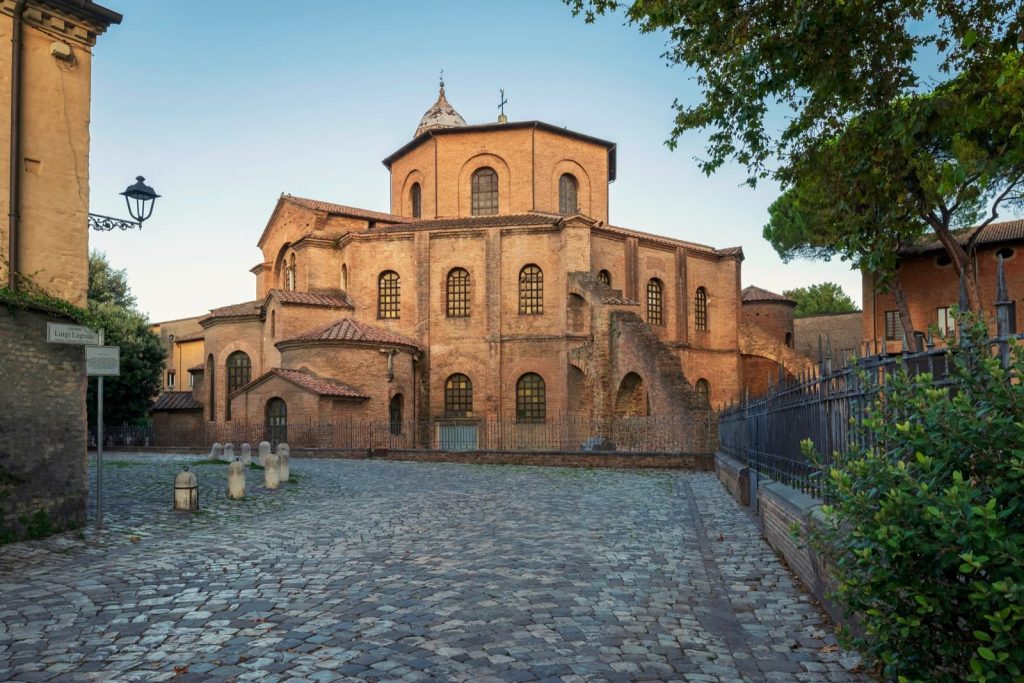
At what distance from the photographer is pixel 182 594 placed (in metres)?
6.45

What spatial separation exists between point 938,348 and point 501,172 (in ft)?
101

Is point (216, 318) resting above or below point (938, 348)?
above

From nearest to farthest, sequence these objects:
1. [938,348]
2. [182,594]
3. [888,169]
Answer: [938,348], [182,594], [888,169]

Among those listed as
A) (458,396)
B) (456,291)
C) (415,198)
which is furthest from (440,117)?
(458,396)

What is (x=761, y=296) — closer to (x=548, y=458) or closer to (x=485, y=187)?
(x=485, y=187)

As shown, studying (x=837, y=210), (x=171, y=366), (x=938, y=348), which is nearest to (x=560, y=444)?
(x=837, y=210)

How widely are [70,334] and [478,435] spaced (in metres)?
Answer: 21.2

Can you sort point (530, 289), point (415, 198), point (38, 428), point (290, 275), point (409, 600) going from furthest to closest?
point (415, 198) → point (290, 275) → point (530, 289) → point (38, 428) → point (409, 600)

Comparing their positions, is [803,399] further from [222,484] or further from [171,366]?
[171,366]

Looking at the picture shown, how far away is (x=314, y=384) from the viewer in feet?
89.4

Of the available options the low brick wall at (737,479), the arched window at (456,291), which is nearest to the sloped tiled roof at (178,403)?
the arched window at (456,291)

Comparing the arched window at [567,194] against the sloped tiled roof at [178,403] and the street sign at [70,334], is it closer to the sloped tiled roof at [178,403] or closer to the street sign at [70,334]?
the sloped tiled roof at [178,403]

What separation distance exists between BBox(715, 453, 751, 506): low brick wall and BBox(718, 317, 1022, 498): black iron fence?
261mm

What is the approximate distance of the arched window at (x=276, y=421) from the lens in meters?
27.5
